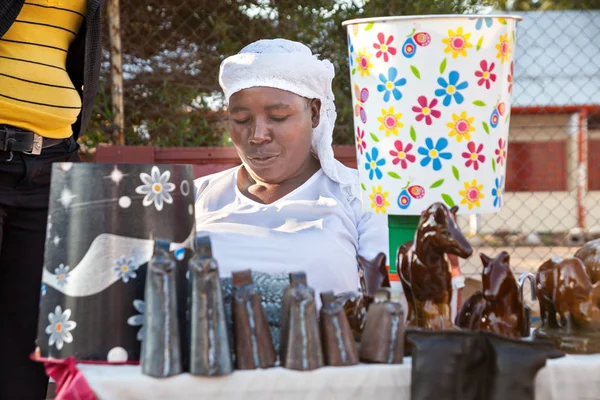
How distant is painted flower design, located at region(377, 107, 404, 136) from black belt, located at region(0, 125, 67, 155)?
1063 mm

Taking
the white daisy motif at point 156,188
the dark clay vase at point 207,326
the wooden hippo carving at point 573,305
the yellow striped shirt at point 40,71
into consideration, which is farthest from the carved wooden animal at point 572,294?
the yellow striped shirt at point 40,71

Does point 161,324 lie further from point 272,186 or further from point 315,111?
point 315,111

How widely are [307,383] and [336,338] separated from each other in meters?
0.10

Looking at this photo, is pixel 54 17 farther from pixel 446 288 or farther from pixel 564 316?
pixel 564 316

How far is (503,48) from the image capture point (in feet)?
5.54

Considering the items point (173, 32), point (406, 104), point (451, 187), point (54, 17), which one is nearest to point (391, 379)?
point (451, 187)

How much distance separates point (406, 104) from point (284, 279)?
514 millimetres

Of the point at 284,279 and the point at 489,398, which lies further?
the point at 284,279

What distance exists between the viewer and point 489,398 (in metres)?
1.41

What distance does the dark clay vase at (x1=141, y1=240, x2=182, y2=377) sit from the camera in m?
1.37

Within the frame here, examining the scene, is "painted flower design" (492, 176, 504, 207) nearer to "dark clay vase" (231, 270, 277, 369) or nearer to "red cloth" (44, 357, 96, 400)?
"dark clay vase" (231, 270, 277, 369)

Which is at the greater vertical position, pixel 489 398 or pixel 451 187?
pixel 451 187

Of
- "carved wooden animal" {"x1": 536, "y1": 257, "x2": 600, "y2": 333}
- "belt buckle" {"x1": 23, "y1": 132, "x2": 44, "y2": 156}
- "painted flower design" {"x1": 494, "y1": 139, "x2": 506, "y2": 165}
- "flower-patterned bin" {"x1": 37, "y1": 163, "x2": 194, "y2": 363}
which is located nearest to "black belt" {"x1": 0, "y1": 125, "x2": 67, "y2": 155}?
"belt buckle" {"x1": 23, "y1": 132, "x2": 44, "y2": 156}

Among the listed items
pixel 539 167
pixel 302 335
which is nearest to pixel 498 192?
pixel 302 335
